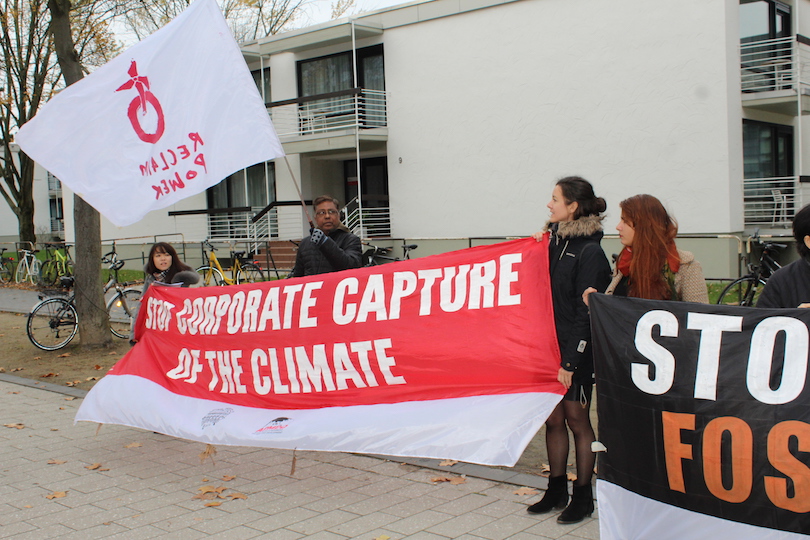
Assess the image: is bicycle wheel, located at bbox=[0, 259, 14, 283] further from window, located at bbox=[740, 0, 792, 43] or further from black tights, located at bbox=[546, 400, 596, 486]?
black tights, located at bbox=[546, 400, 596, 486]

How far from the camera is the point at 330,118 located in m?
23.1

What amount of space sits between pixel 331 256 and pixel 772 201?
15550 mm

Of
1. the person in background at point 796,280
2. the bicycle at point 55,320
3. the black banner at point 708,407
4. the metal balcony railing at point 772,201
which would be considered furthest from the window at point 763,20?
the black banner at point 708,407

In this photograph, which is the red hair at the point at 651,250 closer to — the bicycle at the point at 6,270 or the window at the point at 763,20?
the window at the point at 763,20

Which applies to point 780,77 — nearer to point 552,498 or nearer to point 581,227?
point 581,227

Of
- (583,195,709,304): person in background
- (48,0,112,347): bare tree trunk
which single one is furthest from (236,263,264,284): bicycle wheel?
(583,195,709,304): person in background

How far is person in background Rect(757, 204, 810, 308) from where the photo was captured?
3.86 m

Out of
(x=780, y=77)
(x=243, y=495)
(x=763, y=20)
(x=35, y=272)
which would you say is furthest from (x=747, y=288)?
(x=35, y=272)

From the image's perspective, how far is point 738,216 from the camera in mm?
17516

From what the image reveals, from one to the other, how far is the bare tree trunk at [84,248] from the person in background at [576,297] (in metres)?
8.26

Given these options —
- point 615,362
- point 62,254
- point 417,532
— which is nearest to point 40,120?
point 417,532

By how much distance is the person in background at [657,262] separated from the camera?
4.17 meters

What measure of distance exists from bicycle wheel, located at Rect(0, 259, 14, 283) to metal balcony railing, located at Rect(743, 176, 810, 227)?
71.2 feet

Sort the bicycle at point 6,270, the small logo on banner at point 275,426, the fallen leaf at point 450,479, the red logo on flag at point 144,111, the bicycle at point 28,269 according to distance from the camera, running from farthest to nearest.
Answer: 1. the bicycle at point 6,270
2. the bicycle at point 28,269
3. the red logo on flag at point 144,111
4. the fallen leaf at point 450,479
5. the small logo on banner at point 275,426
